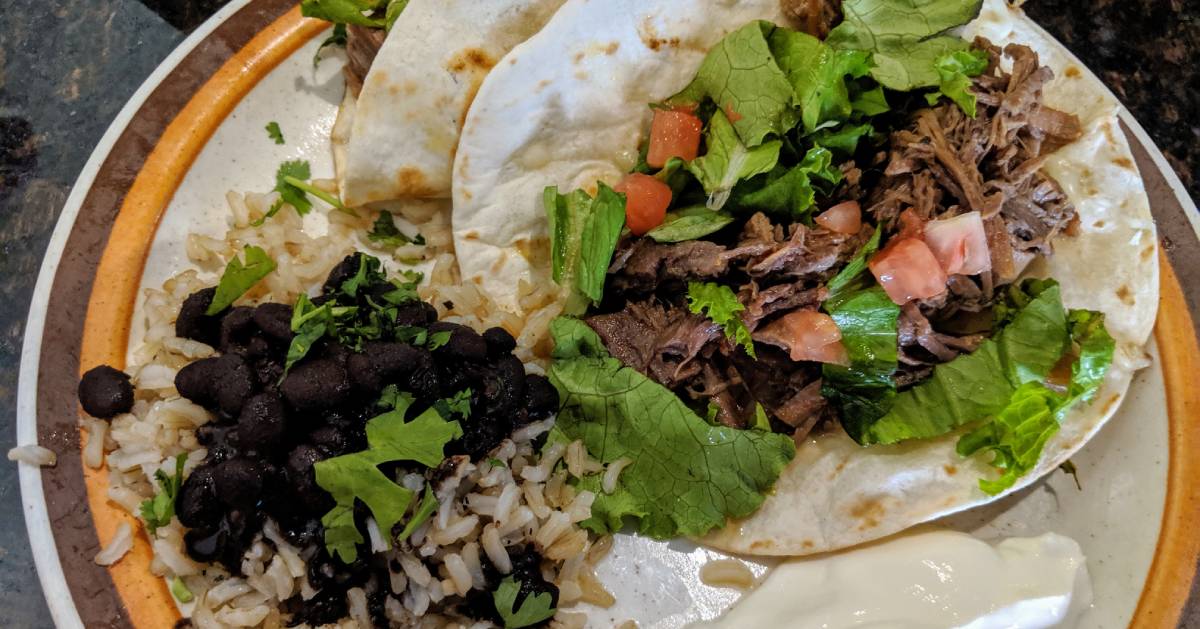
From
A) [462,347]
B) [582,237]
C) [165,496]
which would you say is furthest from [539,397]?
[165,496]

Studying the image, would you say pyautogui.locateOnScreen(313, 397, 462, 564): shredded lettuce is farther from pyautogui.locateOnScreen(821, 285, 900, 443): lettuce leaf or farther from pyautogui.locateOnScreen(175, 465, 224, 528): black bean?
pyautogui.locateOnScreen(821, 285, 900, 443): lettuce leaf

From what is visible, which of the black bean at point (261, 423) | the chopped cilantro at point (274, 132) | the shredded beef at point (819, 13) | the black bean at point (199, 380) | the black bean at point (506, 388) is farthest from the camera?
the chopped cilantro at point (274, 132)

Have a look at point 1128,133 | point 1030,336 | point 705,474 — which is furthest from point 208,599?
point 1128,133

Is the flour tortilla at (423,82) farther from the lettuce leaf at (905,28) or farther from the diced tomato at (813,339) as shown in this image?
the diced tomato at (813,339)

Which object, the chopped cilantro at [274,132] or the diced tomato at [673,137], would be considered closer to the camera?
the diced tomato at [673,137]

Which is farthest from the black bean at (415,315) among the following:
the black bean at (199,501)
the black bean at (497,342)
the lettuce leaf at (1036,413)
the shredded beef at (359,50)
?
the lettuce leaf at (1036,413)
